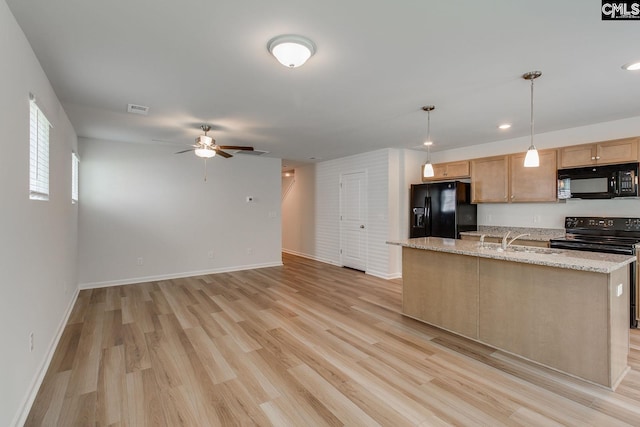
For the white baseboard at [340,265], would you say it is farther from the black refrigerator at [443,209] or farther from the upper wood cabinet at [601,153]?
the upper wood cabinet at [601,153]

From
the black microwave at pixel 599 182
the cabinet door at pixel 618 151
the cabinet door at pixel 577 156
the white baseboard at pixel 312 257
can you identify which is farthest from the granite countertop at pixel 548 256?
the white baseboard at pixel 312 257

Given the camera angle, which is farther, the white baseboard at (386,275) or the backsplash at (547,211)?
the white baseboard at (386,275)

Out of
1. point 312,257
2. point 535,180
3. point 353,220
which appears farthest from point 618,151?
point 312,257

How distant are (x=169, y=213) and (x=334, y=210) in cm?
350

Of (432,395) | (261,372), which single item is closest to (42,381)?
(261,372)

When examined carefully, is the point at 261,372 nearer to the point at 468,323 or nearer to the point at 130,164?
the point at 468,323

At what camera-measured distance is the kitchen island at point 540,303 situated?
2.28 meters

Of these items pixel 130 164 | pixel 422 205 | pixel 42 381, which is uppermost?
pixel 130 164

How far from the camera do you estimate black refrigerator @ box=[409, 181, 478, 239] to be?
5164mm

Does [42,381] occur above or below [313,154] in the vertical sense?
below

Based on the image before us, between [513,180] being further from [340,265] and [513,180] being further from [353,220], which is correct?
[340,265]

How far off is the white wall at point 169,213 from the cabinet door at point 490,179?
4053 mm

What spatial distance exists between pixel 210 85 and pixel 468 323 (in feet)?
11.4

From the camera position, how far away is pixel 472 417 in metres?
1.95
